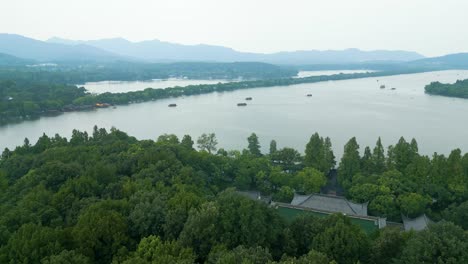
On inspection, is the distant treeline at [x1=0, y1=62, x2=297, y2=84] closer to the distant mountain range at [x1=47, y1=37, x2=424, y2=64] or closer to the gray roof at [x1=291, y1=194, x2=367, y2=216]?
the gray roof at [x1=291, y1=194, x2=367, y2=216]

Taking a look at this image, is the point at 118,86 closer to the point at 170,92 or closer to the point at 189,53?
the point at 170,92

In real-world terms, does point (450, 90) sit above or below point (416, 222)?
above

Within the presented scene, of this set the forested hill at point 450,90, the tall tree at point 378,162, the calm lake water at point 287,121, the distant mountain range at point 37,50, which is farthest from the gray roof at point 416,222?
the distant mountain range at point 37,50

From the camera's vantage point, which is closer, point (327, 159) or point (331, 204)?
point (331, 204)

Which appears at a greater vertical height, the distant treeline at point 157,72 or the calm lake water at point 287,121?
the distant treeline at point 157,72

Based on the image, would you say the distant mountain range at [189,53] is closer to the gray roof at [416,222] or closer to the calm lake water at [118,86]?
the calm lake water at [118,86]

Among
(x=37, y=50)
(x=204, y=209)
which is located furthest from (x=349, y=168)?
(x=37, y=50)

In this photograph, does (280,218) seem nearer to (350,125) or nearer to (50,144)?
(50,144)
